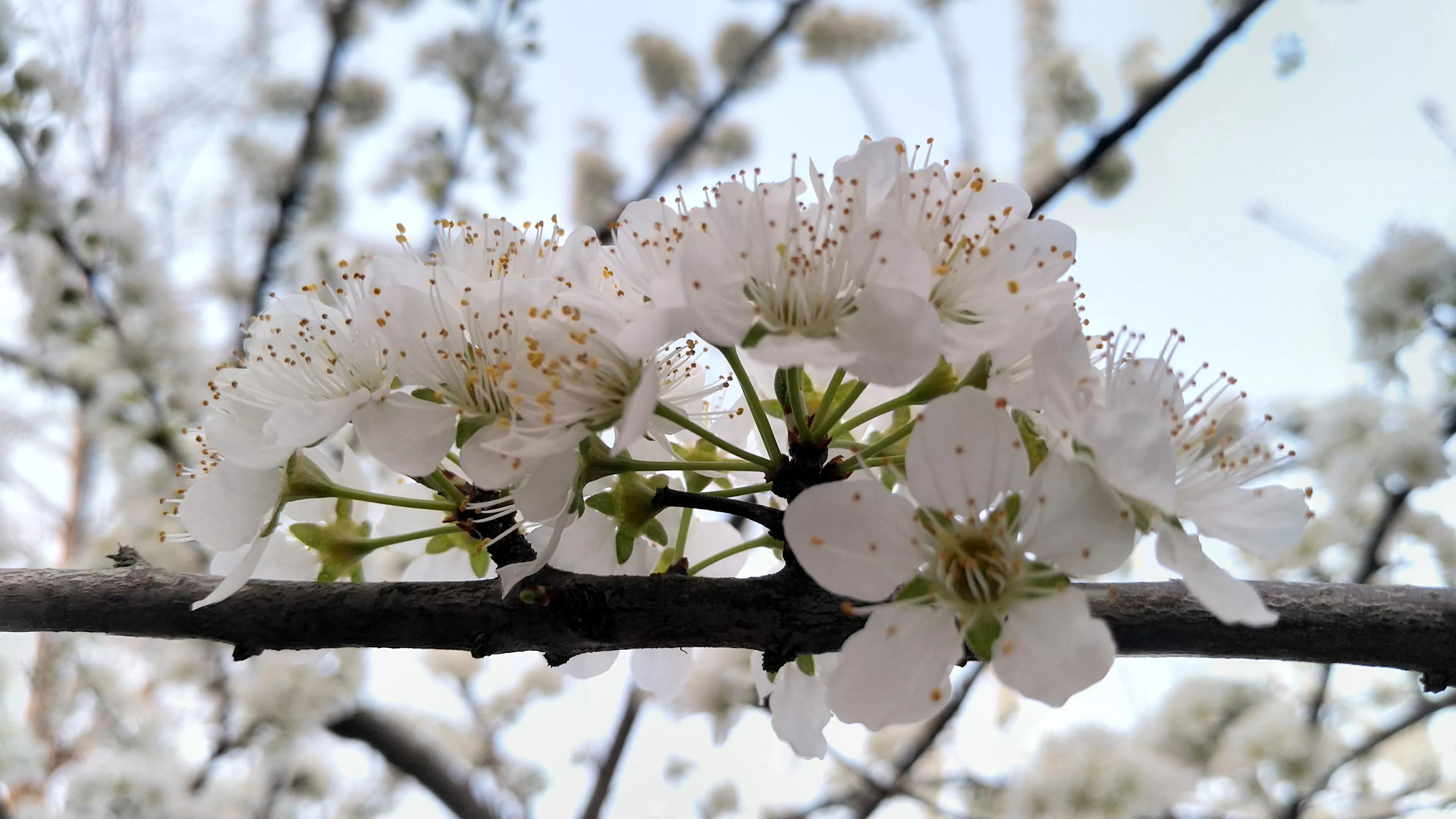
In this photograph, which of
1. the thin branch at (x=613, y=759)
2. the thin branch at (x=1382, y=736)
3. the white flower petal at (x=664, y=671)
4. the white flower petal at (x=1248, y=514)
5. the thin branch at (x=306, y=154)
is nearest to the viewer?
the white flower petal at (x=1248, y=514)

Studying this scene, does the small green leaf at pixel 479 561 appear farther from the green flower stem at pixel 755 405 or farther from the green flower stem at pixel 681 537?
the green flower stem at pixel 755 405

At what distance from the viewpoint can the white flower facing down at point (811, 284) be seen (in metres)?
0.50

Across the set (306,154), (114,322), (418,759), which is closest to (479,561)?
(418,759)

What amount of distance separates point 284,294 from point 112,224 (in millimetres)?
1911

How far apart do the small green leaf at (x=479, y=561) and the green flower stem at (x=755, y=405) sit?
10.9 inches

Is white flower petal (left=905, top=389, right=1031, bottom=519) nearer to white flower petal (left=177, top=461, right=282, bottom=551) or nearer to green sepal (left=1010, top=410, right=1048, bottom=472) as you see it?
green sepal (left=1010, top=410, right=1048, bottom=472)

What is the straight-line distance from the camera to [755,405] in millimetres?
606

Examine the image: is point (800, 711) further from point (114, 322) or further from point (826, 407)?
point (114, 322)

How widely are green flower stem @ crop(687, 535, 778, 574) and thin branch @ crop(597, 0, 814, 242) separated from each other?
1.76 metres

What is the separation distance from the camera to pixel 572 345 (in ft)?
1.88

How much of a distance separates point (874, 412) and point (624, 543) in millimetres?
208

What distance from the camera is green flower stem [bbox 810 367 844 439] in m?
0.59

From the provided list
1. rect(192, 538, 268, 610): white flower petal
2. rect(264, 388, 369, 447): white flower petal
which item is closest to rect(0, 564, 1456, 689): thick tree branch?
rect(192, 538, 268, 610): white flower petal

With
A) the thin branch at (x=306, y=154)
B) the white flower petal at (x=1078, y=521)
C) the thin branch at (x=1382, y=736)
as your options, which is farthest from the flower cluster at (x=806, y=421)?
the thin branch at (x=306, y=154)
